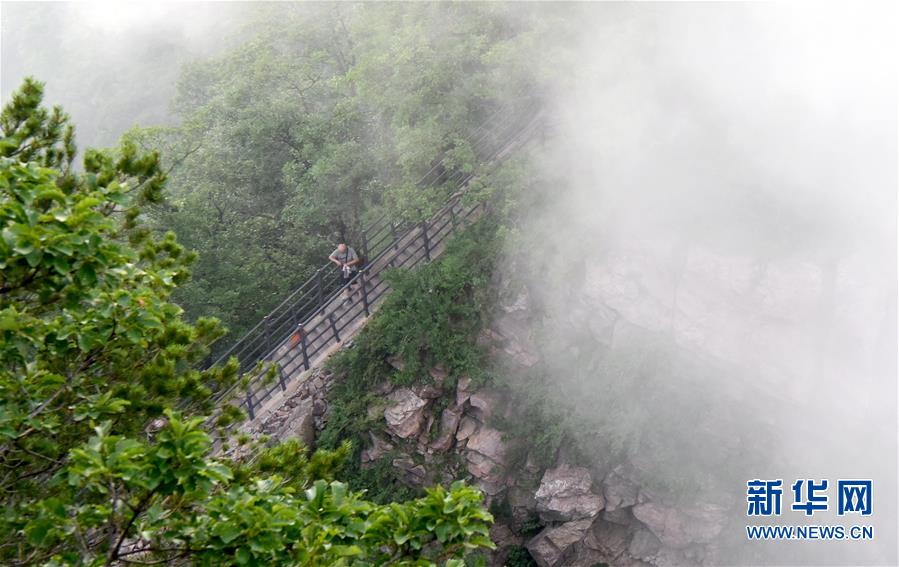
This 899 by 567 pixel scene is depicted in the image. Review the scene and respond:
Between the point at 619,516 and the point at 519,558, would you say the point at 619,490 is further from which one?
the point at 519,558

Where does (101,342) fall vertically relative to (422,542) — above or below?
above

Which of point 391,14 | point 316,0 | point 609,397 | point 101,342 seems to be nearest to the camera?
point 101,342

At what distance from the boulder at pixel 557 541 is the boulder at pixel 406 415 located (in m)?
2.34

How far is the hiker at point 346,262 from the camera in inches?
496

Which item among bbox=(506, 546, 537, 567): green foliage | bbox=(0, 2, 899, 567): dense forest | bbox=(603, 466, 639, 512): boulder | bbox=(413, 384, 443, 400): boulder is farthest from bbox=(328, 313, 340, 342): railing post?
bbox=(603, 466, 639, 512): boulder

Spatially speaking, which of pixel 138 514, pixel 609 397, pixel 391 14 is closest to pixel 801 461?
pixel 609 397

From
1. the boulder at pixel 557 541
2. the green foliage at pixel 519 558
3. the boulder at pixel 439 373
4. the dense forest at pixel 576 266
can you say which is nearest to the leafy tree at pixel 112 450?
the dense forest at pixel 576 266

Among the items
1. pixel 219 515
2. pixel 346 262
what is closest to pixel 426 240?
pixel 346 262

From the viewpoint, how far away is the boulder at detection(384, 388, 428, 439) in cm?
1107

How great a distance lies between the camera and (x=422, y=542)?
4.36 metres

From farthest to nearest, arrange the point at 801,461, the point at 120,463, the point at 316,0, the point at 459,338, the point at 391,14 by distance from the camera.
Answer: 1. the point at 316,0
2. the point at 391,14
3. the point at 459,338
4. the point at 801,461
5. the point at 120,463

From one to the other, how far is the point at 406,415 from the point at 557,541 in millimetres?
2756

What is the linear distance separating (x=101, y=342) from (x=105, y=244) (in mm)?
766

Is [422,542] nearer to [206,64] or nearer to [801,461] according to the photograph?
[801,461]
